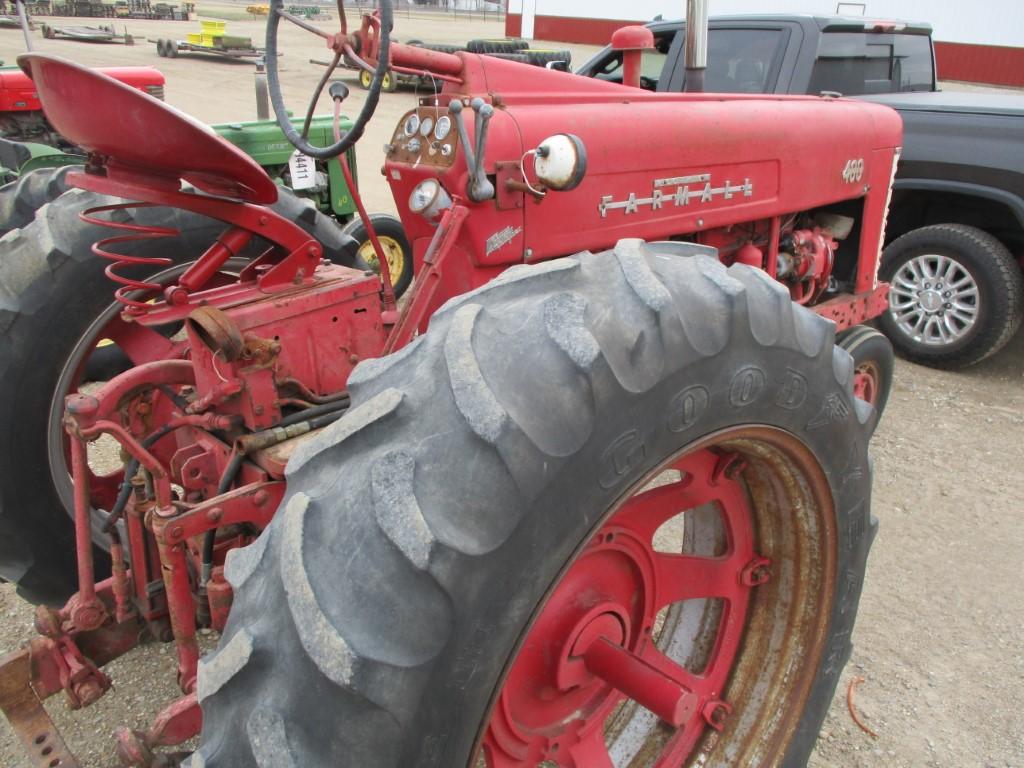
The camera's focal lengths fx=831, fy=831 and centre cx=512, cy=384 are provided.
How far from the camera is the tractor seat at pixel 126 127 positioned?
154 cm

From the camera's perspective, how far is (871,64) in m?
5.12

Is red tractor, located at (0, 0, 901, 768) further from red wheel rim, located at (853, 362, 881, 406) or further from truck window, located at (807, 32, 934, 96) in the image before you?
truck window, located at (807, 32, 934, 96)

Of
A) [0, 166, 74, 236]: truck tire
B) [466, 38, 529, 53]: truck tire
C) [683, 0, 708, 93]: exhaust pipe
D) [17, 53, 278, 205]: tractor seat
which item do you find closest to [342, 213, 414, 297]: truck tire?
[0, 166, 74, 236]: truck tire

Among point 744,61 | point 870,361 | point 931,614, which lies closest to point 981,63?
point 744,61

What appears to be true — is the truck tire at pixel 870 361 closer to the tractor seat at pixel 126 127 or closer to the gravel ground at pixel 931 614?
the gravel ground at pixel 931 614

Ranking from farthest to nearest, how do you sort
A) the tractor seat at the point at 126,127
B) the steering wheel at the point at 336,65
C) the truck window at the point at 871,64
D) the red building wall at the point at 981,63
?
1. the red building wall at the point at 981,63
2. the truck window at the point at 871,64
3. the steering wheel at the point at 336,65
4. the tractor seat at the point at 126,127

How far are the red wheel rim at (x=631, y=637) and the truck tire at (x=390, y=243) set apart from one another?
11.1ft

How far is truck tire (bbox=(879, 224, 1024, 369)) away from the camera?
4.70m

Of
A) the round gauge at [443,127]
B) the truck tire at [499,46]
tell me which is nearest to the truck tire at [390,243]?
the round gauge at [443,127]

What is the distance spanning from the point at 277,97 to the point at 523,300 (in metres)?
1.19

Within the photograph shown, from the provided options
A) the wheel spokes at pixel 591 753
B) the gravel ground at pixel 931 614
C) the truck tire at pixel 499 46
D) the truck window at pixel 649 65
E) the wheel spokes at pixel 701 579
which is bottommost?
the gravel ground at pixel 931 614

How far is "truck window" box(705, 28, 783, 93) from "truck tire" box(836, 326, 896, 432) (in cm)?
173

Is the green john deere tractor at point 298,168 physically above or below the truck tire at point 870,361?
above

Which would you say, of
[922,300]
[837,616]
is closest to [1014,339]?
[922,300]
